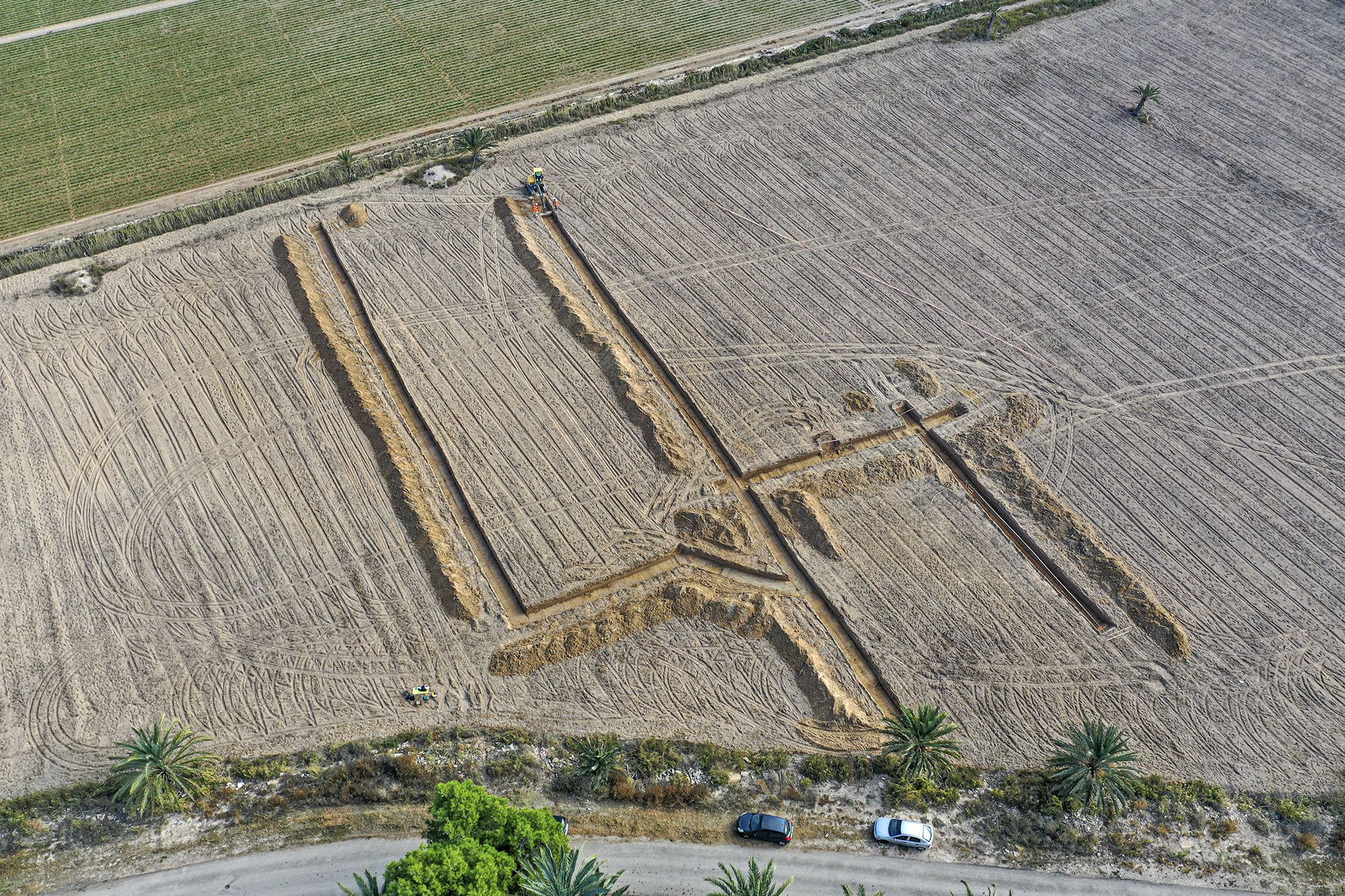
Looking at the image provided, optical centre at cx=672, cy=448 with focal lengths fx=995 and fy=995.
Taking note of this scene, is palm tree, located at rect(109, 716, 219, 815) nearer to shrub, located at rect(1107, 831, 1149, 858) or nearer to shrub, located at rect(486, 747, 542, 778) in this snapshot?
shrub, located at rect(486, 747, 542, 778)

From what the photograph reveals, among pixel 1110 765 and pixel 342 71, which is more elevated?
pixel 342 71

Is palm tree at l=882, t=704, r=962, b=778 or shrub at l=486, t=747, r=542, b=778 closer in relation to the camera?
palm tree at l=882, t=704, r=962, b=778

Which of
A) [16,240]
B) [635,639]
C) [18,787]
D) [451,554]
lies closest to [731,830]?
[635,639]

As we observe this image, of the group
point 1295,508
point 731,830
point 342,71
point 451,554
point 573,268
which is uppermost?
point 342,71

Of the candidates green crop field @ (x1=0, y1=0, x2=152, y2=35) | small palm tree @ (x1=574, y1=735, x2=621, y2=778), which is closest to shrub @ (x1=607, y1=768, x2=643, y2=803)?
small palm tree @ (x1=574, y1=735, x2=621, y2=778)

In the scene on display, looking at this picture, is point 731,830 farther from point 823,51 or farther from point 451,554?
point 823,51

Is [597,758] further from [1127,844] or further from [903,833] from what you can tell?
[1127,844]

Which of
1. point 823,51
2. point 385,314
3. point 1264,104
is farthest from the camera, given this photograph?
point 823,51
